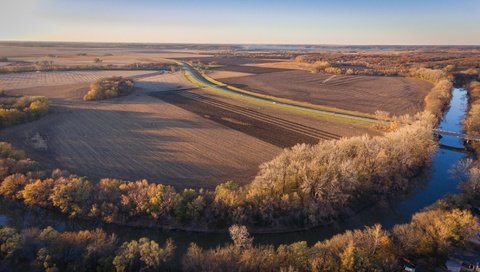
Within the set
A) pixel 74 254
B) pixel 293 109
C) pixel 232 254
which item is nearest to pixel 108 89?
pixel 293 109

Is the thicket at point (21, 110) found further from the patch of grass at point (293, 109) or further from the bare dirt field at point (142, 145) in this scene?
the patch of grass at point (293, 109)

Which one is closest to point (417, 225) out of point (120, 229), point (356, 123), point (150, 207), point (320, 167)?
point (320, 167)

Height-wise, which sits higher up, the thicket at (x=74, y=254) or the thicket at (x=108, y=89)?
the thicket at (x=108, y=89)

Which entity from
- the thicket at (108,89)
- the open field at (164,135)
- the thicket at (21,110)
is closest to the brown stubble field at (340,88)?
the open field at (164,135)

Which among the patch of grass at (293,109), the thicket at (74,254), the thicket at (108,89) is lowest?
the thicket at (74,254)

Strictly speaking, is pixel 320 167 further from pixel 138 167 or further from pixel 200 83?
pixel 200 83

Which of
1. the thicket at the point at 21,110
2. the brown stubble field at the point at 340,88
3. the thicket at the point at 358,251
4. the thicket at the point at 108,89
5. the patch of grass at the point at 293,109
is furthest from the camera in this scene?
the brown stubble field at the point at 340,88

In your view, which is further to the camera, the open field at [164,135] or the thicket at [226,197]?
the open field at [164,135]

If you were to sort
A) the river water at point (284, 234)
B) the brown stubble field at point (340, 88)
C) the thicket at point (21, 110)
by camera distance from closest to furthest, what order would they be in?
the river water at point (284, 234) < the thicket at point (21, 110) < the brown stubble field at point (340, 88)
